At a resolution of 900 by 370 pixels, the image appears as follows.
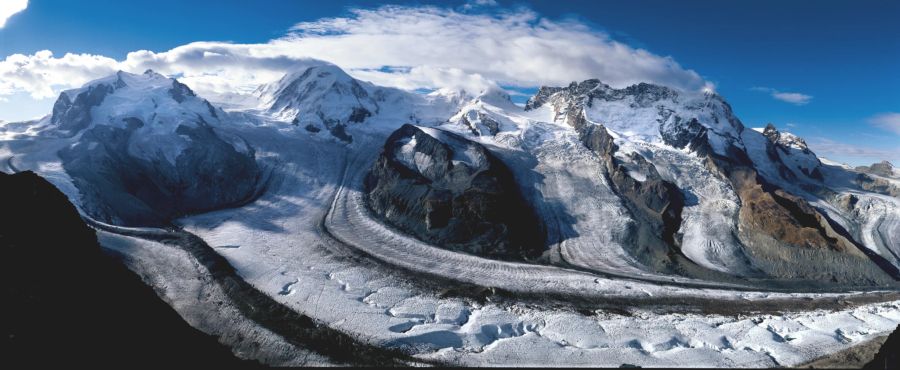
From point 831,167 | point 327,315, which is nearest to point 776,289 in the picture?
point 327,315

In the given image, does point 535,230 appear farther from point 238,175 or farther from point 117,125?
point 117,125

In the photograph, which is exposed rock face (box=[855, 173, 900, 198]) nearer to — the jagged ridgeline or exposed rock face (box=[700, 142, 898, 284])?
the jagged ridgeline

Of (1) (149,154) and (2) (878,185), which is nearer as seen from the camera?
(1) (149,154)

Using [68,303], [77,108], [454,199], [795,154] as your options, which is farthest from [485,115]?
[68,303]

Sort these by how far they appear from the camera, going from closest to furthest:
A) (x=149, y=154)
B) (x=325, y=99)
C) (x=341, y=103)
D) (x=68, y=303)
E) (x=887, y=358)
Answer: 1. (x=68, y=303)
2. (x=887, y=358)
3. (x=149, y=154)
4. (x=341, y=103)
5. (x=325, y=99)

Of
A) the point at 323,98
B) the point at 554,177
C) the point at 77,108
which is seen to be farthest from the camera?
the point at 323,98

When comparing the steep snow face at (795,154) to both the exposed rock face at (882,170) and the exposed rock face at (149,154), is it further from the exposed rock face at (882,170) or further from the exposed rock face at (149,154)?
the exposed rock face at (149,154)

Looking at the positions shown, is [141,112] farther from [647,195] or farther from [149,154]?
[647,195]

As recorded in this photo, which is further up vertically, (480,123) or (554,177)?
(480,123)
